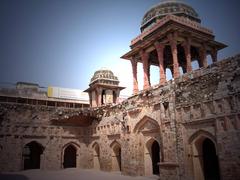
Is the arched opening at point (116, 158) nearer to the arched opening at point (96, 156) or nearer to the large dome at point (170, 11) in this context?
the arched opening at point (96, 156)

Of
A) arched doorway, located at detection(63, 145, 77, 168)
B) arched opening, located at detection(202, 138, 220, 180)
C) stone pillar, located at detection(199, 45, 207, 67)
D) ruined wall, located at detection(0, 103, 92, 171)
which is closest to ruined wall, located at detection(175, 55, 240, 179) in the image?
arched opening, located at detection(202, 138, 220, 180)

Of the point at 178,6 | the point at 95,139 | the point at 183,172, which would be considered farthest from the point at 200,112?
the point at 95,139

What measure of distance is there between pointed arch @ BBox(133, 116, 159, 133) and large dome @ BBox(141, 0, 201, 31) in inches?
331

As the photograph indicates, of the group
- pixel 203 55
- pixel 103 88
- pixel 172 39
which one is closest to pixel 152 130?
pixel 172 39

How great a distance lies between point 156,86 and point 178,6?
753 cm

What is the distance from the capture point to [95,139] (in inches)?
861

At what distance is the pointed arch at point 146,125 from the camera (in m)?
14.6

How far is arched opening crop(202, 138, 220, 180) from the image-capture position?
44.9ft

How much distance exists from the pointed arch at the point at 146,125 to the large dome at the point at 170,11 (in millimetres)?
8407

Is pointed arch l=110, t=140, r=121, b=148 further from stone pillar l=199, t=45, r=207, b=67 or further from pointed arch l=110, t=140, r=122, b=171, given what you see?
stone pillar l=199, t=45, r=207, b=67

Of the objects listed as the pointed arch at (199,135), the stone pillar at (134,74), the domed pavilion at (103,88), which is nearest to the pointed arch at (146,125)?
the pointed arch at (199,135)

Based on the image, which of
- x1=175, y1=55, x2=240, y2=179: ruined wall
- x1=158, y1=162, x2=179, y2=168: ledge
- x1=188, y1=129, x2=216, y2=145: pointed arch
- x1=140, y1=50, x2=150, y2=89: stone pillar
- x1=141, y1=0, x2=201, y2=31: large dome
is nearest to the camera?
x1=175, y1=55, x2=240, y2=179: ruined wall

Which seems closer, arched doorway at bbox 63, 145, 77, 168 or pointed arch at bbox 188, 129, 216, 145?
pointed arch at bbox 188, 129, 216, 145

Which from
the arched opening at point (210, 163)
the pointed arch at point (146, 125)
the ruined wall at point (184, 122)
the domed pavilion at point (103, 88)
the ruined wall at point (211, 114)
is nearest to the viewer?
the ruined wall at point (211, 114)
